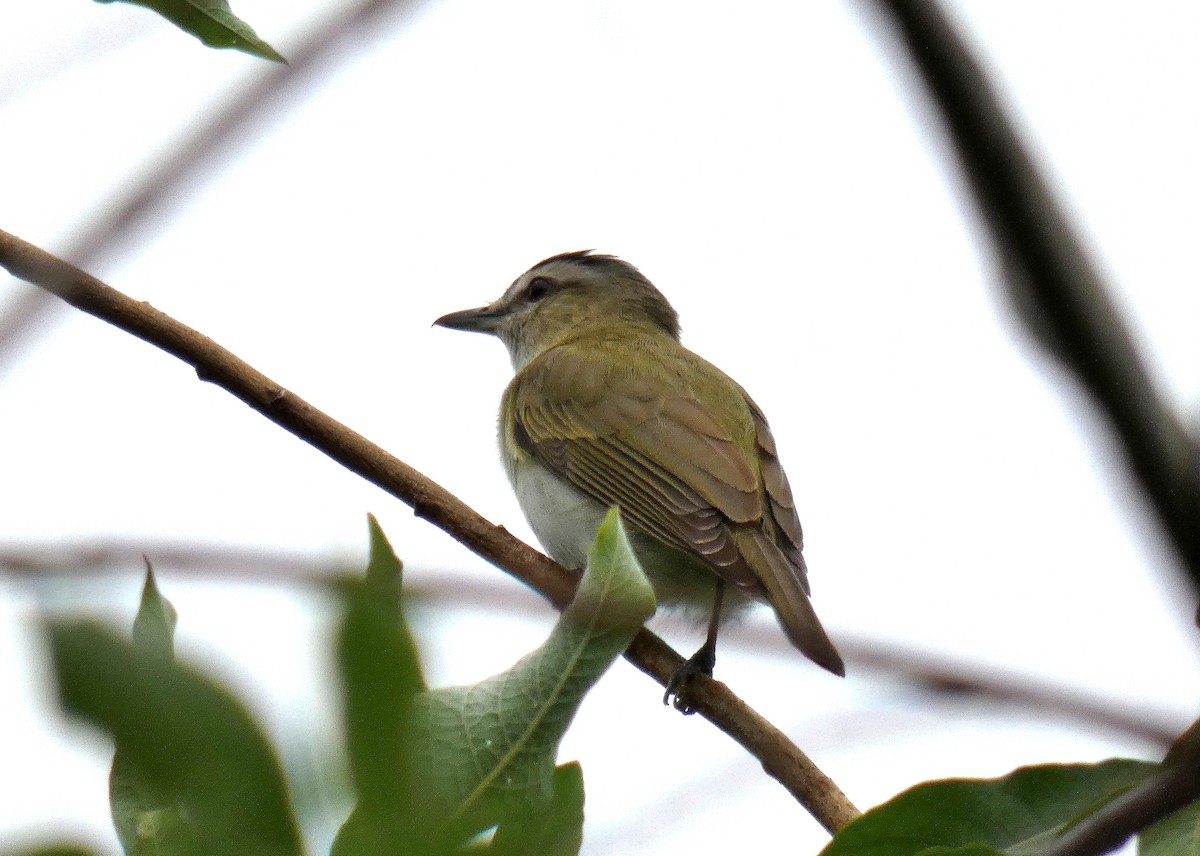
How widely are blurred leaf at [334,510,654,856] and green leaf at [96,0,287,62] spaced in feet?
2.59

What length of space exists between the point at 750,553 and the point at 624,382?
1.56 meters

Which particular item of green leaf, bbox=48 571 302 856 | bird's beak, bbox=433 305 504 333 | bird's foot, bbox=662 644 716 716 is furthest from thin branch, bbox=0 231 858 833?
bird's beak, bbox=433 305 504 333

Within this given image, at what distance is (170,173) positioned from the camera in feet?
→ 5.35

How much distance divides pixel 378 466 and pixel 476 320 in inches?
210

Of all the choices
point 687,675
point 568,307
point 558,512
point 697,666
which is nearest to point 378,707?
point 687,675

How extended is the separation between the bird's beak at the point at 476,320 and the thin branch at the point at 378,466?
4.82m

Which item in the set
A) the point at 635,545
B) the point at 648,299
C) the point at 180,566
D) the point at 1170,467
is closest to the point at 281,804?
the point at 1170,467

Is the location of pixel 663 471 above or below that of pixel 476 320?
below

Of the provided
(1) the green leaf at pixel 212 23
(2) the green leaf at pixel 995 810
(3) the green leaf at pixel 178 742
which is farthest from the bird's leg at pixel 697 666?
(3) the green leaf at pixel 178 742

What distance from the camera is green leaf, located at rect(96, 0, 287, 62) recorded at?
1.54 metres

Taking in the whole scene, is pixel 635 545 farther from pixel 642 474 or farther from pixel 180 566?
pixel 180 566

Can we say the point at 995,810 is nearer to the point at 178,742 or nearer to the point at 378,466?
the point at 178,742

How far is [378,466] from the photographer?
2.78 metres

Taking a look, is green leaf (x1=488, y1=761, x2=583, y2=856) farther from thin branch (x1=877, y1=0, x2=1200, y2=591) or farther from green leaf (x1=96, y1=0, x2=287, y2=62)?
green leaf (x1=96, y1=0, x2=287, y2=62)
